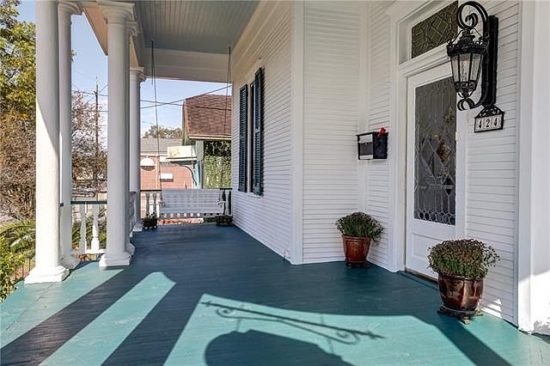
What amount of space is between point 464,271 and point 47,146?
3852 millimetres

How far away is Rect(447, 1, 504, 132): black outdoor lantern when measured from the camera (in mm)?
2998

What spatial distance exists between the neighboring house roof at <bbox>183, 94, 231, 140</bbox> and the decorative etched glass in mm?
7857

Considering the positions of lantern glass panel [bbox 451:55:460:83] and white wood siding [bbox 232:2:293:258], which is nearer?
lantern glass panel [bbox 451:55:460:83]

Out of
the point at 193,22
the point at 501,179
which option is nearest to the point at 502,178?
the point at 501,179

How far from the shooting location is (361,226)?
451cm

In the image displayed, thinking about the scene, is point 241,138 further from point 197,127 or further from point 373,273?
point 197,127

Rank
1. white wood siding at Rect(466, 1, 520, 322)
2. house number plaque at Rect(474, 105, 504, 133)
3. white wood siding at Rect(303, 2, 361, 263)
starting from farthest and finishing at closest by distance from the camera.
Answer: white wood siding at Rect(303, 2, 361, 263), house number plaque at Rect(474, 105, 504, 133), white wood siding at Rect(466, 1, 520, 322)

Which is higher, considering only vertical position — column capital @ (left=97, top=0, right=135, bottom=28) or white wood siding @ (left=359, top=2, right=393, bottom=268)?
column capital @ (left=97, top=0, right=135, bottom=28)

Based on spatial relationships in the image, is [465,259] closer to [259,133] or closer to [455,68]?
[455,68]

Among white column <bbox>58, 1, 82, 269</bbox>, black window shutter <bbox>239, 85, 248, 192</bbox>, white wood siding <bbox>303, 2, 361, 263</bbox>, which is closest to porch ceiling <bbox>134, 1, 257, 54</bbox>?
black window shutter <bbox>239, 85, 248, 192</bbox>

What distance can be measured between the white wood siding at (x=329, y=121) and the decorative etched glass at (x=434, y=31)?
2.87 ft

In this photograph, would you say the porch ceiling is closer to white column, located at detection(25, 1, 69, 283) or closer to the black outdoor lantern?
white column, located at detection(25, 1, 69, 283)

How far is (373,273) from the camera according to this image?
4309 mm

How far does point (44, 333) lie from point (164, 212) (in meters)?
5.24
